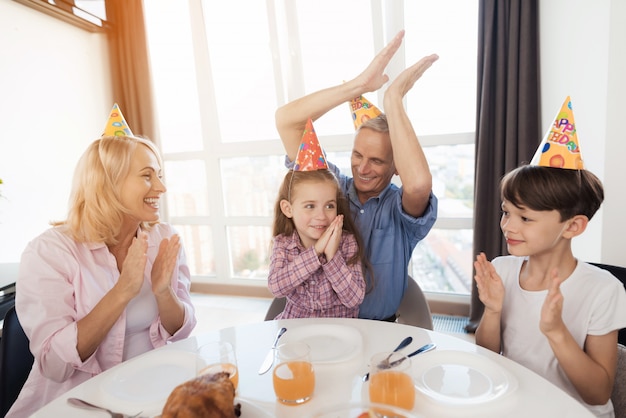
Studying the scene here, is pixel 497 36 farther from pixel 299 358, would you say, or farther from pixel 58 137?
pixel 58 137

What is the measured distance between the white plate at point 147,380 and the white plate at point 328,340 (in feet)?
0.99

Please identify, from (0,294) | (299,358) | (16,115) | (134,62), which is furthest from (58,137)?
(299,358)

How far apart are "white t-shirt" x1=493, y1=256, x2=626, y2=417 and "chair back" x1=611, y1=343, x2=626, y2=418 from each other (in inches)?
0.9

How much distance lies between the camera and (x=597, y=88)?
2.04 m

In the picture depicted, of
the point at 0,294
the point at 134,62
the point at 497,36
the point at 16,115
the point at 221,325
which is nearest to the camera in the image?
the point at 0,294

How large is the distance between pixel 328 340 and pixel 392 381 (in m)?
0.38

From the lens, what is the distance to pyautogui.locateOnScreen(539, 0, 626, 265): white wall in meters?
1.87

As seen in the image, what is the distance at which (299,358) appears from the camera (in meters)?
0.87

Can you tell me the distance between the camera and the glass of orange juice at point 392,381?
803 mm

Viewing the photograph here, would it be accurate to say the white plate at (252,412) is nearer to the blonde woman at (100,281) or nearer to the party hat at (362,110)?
the blonde woman at (100,281)

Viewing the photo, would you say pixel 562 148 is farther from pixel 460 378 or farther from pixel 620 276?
pixel 460 378

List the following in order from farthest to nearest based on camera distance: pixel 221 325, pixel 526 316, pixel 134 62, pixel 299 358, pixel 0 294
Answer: pixel 134 62 → pixel 221 325 → pixel 0 294 → pixel 526 316 → pixel 299 358

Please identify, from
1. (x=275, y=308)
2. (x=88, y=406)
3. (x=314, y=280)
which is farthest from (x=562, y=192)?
(x=88, y=406)

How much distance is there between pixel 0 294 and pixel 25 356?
2.70 ft
